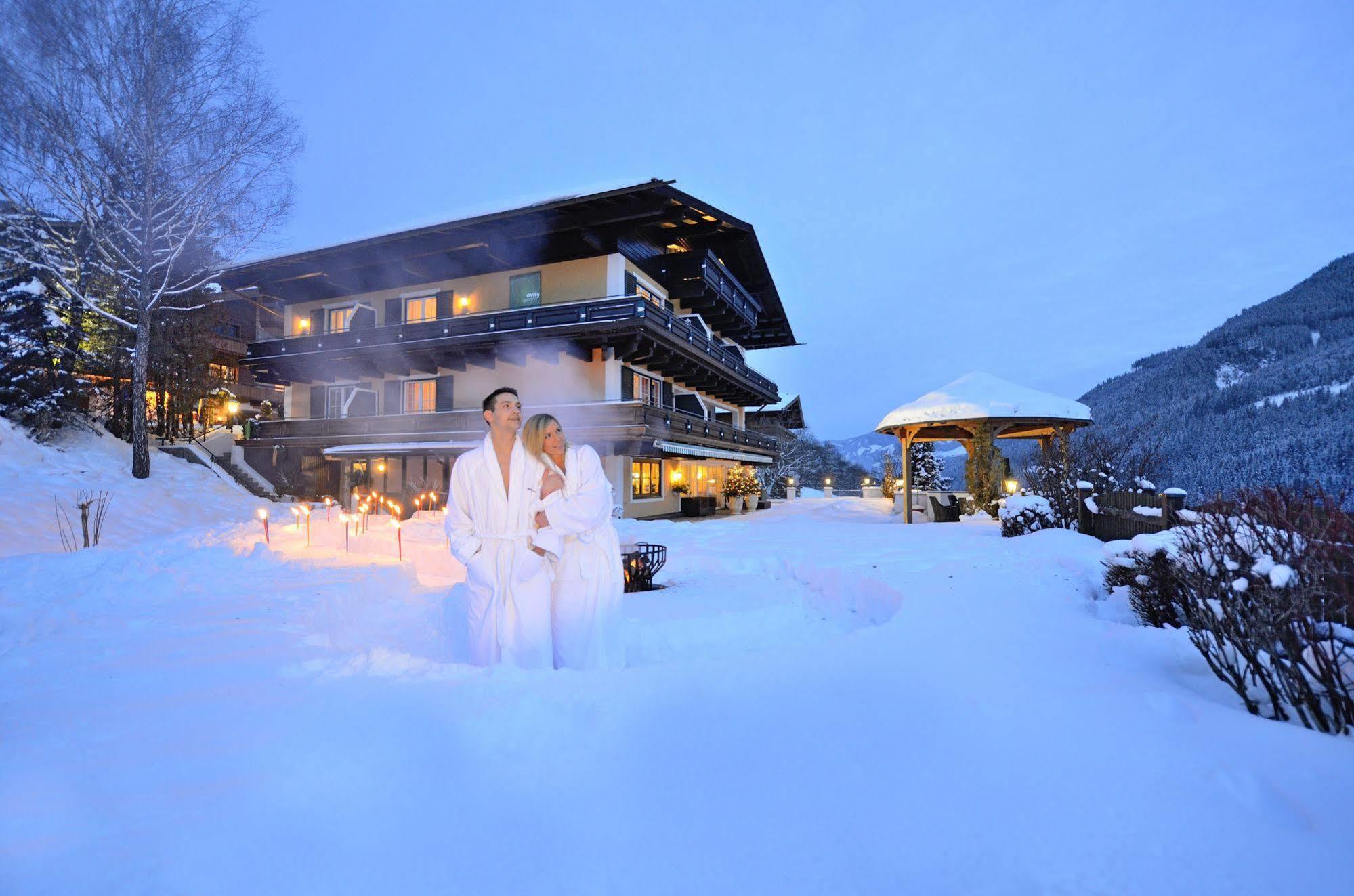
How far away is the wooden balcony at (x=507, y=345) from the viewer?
17922 millimetres

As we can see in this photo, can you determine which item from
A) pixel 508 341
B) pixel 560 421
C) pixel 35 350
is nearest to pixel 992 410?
pixel 560 421

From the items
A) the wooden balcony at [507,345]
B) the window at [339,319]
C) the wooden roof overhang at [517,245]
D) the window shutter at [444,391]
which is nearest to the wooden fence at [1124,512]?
the wooden balcony at [507,345]

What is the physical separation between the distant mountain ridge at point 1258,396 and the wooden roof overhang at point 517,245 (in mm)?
14955

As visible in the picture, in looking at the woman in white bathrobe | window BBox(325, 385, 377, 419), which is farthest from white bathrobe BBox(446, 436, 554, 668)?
window BBox(325, 385, 377, 419)

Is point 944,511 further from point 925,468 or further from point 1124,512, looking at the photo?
point 925,468

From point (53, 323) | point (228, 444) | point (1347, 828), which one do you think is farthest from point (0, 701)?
point (228, 444)

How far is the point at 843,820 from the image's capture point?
2.17 metres

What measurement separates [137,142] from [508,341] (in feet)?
37.0

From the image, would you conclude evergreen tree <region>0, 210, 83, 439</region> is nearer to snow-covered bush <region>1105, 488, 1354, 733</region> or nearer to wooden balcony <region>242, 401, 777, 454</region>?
wooden balcony <region>242, 401, 777, 454</region>

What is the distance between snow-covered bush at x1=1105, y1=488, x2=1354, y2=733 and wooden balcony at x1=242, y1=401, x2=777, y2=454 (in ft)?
47.6

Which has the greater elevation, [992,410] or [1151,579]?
[992,410]

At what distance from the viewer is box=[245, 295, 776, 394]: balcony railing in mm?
17672

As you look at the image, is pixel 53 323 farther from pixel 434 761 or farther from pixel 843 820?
pixel 843 820

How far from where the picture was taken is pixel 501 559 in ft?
→ 13.6
